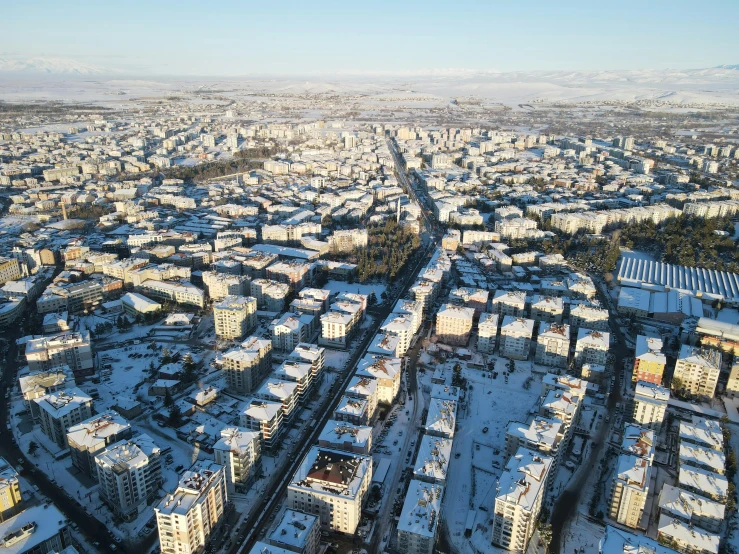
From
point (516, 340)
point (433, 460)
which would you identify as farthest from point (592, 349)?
point (433, 460)

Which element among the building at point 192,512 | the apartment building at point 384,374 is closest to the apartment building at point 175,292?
the apartment building at point 384,374

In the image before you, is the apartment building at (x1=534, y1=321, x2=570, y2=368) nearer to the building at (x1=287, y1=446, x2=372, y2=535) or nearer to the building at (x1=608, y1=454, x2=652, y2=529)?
the building at (x1=608, y1=454, x2=652, y2=529)

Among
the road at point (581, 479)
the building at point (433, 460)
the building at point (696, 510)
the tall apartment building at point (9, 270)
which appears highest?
the tall apartment building at point (9, 270)

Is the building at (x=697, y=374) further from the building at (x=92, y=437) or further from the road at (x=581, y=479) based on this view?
the building at (x=92, y=437)

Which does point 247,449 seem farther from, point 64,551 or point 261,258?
point 261,258

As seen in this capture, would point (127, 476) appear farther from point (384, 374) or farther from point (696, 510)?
point (696, 510)

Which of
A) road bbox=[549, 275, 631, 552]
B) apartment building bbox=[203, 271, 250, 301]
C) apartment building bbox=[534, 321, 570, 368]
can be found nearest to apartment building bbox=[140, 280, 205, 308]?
apartment building bbox=[203, 271, 250, 301]
